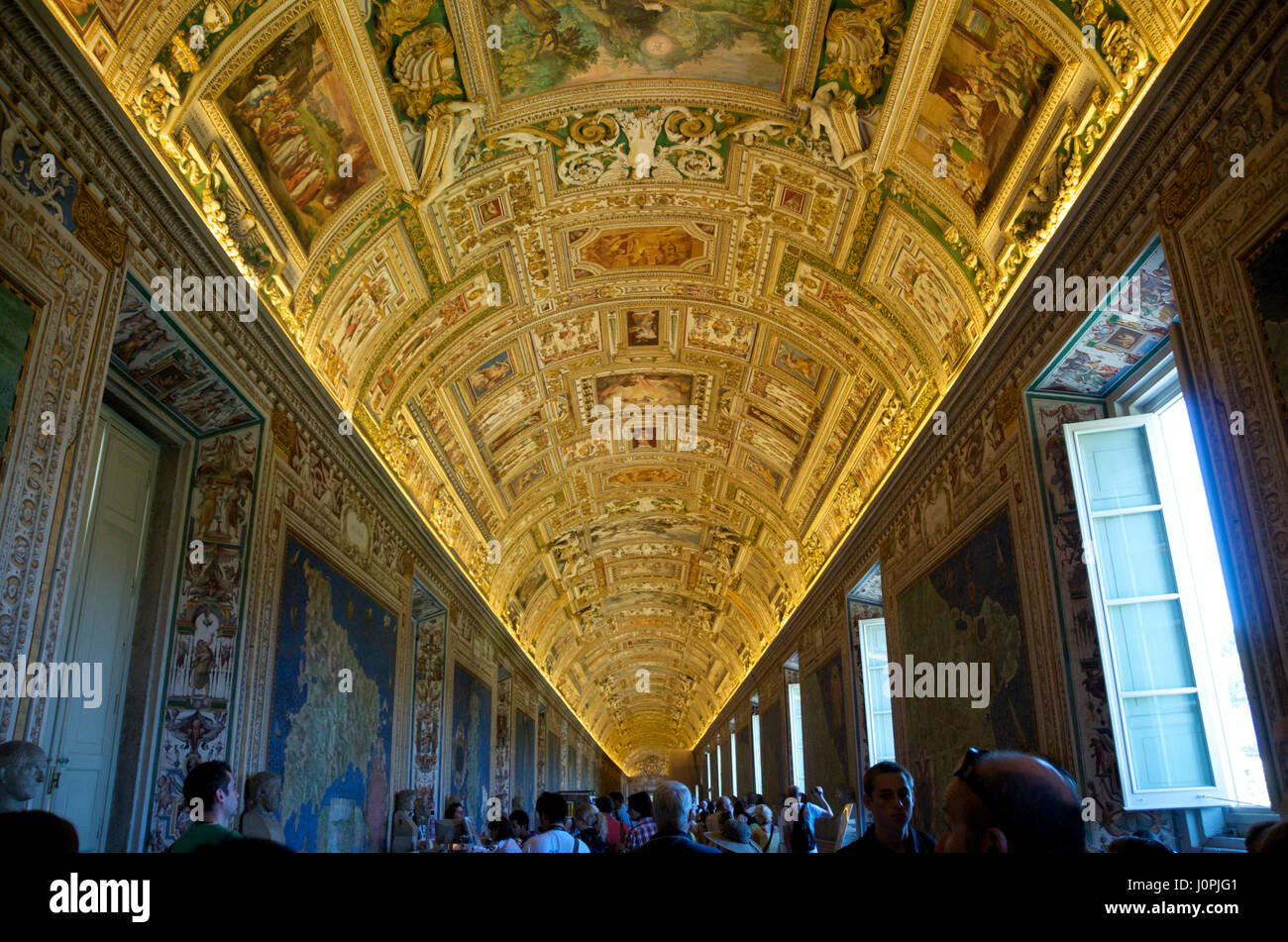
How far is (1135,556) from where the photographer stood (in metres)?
8.39

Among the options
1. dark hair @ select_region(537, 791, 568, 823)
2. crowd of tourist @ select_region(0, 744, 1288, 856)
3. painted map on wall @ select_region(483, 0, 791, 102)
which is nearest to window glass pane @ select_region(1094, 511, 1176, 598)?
crowd of tourist @ select_region(0, 744, 1288, 856)

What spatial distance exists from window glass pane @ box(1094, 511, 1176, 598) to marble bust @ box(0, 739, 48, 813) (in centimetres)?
838

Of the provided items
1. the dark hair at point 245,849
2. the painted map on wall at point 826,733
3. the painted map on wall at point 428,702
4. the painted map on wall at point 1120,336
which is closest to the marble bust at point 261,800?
the dark hair at point 245,849

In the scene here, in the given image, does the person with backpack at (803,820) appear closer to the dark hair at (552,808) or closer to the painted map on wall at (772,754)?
the dark hair at (552,808)

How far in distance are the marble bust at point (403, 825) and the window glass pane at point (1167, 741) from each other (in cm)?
973

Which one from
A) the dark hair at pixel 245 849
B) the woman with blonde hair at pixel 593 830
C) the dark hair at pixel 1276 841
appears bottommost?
the woman with blonde hair at pixel 593 830

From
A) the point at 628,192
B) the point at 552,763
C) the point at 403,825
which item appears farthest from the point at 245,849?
the point at 552,763

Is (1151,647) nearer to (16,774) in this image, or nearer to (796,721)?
(16,774)

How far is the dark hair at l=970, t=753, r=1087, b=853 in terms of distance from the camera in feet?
6.72

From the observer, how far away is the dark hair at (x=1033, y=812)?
2.05 meters

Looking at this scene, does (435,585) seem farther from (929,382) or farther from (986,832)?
(986,832)

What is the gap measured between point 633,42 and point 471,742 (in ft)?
49.6

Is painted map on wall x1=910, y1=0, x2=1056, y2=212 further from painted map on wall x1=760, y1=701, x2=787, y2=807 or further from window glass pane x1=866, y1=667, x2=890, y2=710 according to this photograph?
painted map on wall x1=760, y1=701, x2=787, y2=807
